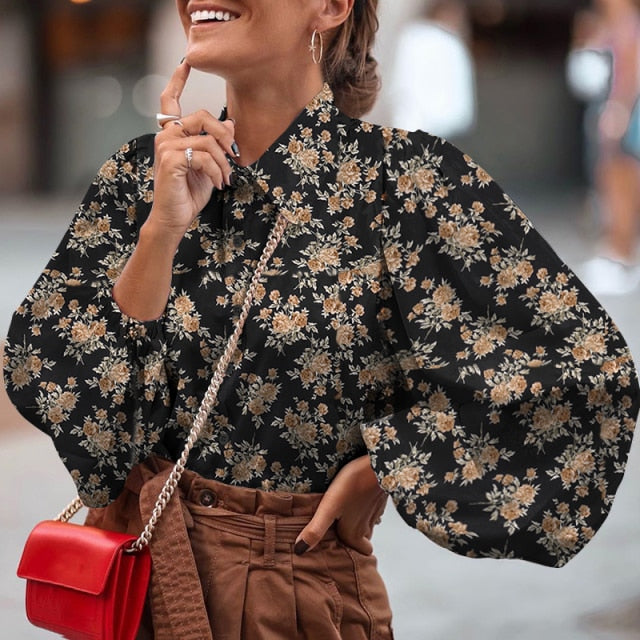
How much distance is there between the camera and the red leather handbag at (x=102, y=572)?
2111mm

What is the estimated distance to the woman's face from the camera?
2094mm

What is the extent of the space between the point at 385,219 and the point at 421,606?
264 centimetres

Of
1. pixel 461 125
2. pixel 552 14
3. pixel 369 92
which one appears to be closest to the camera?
pixel 369 92

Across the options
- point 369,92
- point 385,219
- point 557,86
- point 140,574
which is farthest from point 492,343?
point 557,86

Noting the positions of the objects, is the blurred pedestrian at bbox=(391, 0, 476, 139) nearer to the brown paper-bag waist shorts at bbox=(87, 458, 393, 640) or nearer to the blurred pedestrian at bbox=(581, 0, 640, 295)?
the blurred pedestrian at bbox=(581, 0, 640, 295)

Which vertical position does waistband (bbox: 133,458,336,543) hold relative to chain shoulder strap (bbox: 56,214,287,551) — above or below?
below

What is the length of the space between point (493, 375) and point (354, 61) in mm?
617

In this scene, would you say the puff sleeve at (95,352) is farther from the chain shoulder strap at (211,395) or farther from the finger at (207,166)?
the finger at (207,166)

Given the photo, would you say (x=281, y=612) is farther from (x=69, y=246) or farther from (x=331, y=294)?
(x=69, y=246)

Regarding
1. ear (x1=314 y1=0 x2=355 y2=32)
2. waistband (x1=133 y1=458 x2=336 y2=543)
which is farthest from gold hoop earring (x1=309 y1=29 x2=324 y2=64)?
waistband (x1=133 y1=458 x2=336 y2=543)

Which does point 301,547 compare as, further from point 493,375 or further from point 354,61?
point 354,61

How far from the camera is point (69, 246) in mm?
2209

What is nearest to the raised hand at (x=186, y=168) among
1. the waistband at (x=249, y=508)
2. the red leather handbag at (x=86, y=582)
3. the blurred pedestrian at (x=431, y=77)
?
the waistband at (x=249, y=508)

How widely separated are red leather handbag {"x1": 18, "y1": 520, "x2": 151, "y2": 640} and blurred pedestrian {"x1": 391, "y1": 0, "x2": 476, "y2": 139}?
9.90 m
